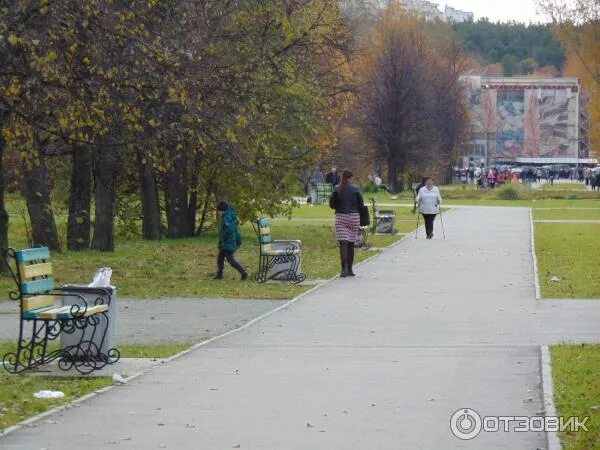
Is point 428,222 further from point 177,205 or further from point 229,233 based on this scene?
point 229,233

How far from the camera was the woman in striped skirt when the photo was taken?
22359 mm

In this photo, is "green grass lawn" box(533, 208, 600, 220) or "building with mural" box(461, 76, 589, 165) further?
"building with mural" box(461, 76, 589, 165)

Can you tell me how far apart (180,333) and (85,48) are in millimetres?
6266

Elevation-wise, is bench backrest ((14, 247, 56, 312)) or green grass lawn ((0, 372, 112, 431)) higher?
bench backrest ((14, 247, 56, 312))

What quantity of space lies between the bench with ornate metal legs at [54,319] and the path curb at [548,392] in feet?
12.8

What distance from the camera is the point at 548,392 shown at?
988 cm

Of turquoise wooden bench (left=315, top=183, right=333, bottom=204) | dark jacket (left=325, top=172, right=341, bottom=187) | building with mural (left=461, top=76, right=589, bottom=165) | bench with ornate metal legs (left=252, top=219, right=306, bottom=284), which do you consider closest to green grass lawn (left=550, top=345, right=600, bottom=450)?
bench with ornate metal legs (left=252, top=219, right=306, bottom=284)

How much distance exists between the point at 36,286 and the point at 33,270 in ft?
0.62

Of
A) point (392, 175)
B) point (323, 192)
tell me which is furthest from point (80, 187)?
point (392, 175)

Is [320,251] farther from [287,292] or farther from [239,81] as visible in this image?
[287,292]

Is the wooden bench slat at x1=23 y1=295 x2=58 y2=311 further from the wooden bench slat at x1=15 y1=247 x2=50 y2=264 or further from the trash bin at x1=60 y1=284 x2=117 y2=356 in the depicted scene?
the wooden bench slat at x1=15 y1=247 x2=50 y2=264

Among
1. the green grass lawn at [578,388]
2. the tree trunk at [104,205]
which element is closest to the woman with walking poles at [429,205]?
the tree trunk at [104,205]

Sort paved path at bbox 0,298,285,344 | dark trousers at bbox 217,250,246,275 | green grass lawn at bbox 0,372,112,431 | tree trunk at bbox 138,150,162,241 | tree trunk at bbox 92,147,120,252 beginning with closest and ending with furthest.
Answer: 1. green grass lawn at bbox 0,372,112,431
2. paved path at bbox 0,298,285,344
3. dark trousers at bbox 217,250,246,275
4. tree trunk at bbox 92,147,120,252
5. tree trunk at bbox 138,150,162,241

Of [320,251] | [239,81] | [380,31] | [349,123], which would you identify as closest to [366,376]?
[239,81]
